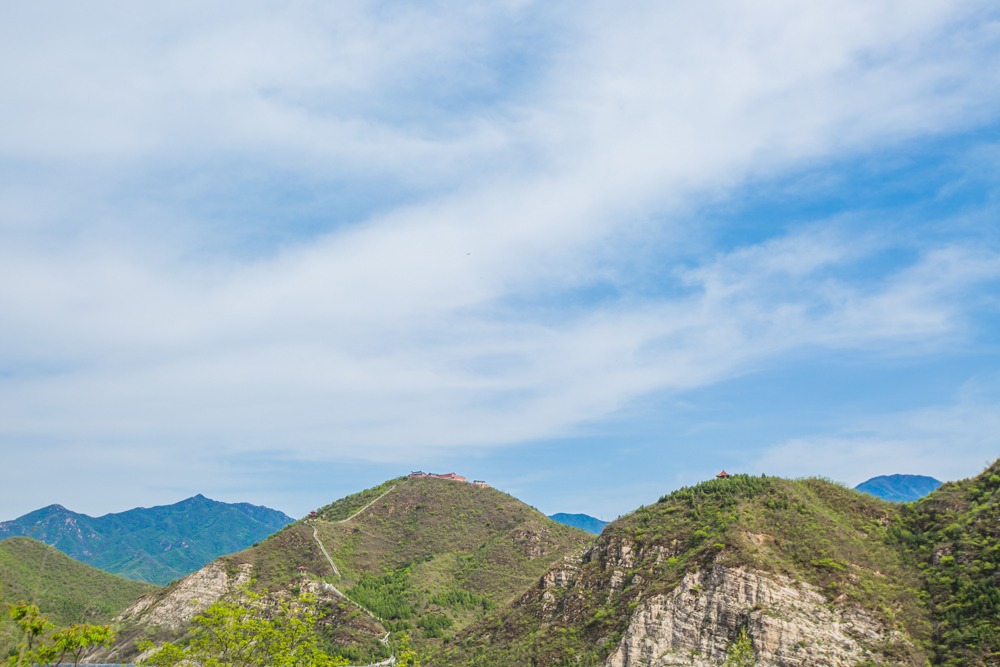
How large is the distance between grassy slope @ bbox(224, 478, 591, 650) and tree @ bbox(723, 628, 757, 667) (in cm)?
6416

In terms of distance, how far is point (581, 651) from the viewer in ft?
196

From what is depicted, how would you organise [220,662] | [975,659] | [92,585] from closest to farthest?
[220,662], [975,659], [92,585]

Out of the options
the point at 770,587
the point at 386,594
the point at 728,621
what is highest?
the point at 770,587

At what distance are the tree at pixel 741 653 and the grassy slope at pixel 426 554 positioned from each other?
211ft

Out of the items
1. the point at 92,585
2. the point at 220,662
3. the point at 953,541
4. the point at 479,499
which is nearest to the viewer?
the point at 220,662

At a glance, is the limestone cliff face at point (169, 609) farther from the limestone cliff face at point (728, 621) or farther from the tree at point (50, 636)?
the tree at point (50, 636)

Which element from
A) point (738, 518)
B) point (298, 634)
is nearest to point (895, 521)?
point (738, 518)

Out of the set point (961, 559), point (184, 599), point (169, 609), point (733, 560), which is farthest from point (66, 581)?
point (961, 559)

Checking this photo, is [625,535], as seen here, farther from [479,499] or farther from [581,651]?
[479,499]

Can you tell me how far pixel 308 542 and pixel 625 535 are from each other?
301 ft

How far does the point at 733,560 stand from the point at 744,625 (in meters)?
5.88

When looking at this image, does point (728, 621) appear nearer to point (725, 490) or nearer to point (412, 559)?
point (725, 490)

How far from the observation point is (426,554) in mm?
143875

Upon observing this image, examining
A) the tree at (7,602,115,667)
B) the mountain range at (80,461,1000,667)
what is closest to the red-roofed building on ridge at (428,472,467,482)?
the mountain range at (80,461,1000,667)
